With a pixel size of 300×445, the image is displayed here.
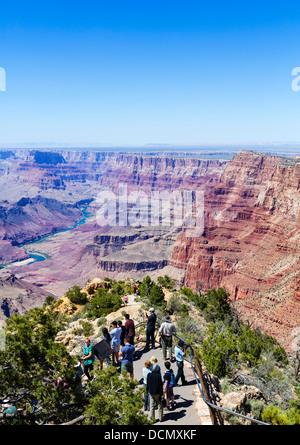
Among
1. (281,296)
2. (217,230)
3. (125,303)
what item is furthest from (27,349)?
(217,230)

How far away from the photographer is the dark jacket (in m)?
9.04

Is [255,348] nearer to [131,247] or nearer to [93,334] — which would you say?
[93,334]

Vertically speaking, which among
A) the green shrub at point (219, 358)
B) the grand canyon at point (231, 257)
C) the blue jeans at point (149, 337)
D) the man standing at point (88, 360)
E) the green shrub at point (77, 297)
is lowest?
the grand canyon at point (231, 257)

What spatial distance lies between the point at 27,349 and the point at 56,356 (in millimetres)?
1171

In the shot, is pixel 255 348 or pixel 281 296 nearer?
pixel 255 348

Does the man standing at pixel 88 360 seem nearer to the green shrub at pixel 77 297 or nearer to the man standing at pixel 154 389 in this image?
the man standing at pixel 154 389

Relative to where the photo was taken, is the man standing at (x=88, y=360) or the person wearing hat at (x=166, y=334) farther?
the person wearing hat at (x=166, y=334)

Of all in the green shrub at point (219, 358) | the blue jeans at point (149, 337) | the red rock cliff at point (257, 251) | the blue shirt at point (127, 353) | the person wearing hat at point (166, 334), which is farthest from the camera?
the red rock cliff at point (257, 251)

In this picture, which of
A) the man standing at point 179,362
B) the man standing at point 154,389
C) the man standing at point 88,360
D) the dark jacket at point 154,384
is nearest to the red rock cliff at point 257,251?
the man standing at point 179,362

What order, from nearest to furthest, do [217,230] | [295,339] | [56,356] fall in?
1. [56,356]
2. [295,339]
3. [217,230]

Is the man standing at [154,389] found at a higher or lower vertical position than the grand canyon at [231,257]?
higher

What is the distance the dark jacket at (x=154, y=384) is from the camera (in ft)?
29.7

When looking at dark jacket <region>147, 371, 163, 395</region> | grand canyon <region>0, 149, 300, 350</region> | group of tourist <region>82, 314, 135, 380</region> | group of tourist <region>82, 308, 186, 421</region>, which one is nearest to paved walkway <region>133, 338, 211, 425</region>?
group of tourist <region>82, 308, 186, 421</region>

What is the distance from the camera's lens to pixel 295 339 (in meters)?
39.5
